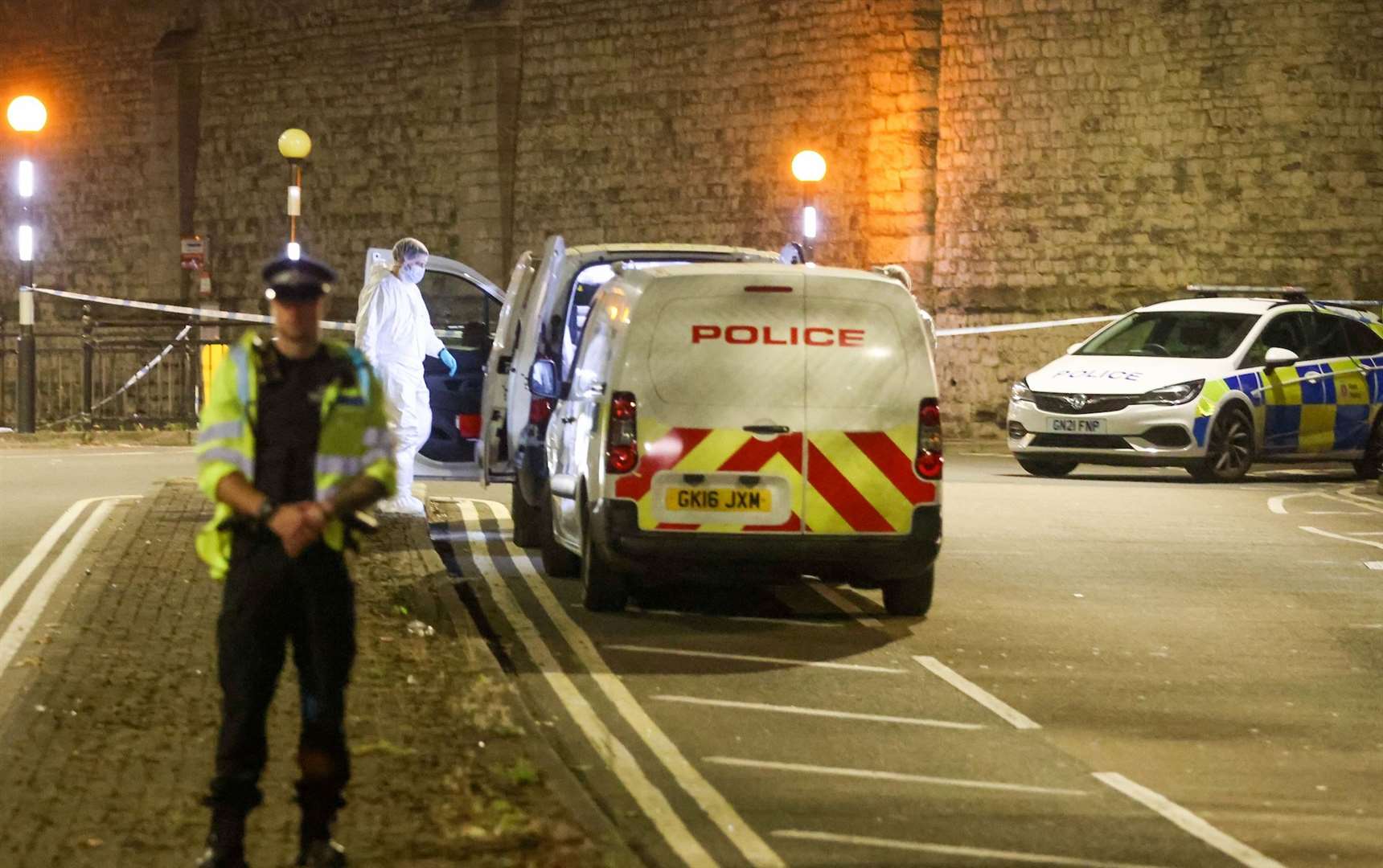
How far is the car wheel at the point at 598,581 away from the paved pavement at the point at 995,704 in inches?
3.8

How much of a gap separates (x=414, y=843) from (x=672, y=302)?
513 cm

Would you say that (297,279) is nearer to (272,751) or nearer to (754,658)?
(272,751)

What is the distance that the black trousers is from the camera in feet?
19.6

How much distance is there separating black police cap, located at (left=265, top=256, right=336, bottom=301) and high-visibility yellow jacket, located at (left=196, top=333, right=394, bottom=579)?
0.14 metres

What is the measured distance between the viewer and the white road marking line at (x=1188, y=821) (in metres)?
6.67

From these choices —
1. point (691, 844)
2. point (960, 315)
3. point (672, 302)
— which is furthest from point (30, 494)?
point (960, 315)

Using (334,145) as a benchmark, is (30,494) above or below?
below

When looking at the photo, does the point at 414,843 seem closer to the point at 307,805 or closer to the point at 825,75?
the point at 307,805

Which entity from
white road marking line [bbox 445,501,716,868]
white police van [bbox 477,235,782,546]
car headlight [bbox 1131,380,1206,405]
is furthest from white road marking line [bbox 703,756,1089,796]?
car headlight [bbox 1131,380,1206,405]

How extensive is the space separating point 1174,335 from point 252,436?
54.3 feet

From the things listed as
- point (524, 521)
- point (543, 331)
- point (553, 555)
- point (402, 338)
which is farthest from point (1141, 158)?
point (553, 555)

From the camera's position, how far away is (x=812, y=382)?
1120cm

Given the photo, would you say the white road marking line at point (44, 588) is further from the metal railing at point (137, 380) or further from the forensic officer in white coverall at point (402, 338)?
the metal railing at point (137, 380)

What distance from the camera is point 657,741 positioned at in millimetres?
8375
